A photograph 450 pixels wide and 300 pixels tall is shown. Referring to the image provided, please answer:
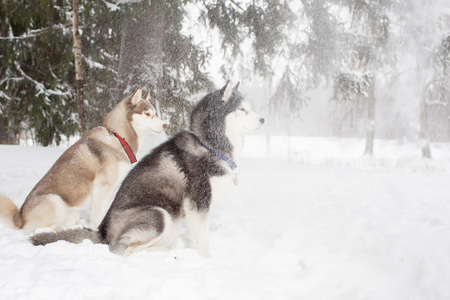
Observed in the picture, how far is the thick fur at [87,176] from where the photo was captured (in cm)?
329

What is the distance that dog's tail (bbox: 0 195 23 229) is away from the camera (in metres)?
3.30

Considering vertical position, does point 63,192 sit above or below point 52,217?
above

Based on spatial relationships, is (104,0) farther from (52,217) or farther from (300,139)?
(300,139)

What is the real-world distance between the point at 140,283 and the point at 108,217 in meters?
0.90

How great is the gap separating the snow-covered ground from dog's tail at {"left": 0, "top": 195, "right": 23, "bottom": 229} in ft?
0.29

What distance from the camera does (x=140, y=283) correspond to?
233 cm

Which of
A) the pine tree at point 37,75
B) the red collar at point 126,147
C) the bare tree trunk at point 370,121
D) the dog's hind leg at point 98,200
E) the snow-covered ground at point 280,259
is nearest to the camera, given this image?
the snow-covered ground at point 280,259

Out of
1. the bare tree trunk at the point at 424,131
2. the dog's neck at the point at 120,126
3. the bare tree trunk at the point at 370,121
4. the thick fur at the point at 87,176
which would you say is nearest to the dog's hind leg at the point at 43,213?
the thick fur at the point at 87,176

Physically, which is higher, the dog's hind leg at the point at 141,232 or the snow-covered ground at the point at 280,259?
the dog's hind leg at the point at 141,232

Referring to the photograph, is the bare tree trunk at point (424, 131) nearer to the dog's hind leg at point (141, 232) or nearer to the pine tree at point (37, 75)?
the pine tree at point (37, 75)

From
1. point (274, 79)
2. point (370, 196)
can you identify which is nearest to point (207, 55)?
point (274, 79)

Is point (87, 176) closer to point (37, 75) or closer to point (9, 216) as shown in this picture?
point (9, 216)

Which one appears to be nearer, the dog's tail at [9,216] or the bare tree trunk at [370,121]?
the dog's tail at [9,216]

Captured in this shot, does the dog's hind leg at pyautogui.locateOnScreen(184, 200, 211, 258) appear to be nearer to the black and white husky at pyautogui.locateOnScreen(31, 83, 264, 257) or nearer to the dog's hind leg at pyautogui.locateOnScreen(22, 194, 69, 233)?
the black and white husky at pyautogui.locateOnScreen(31, 83, 264, 257)
